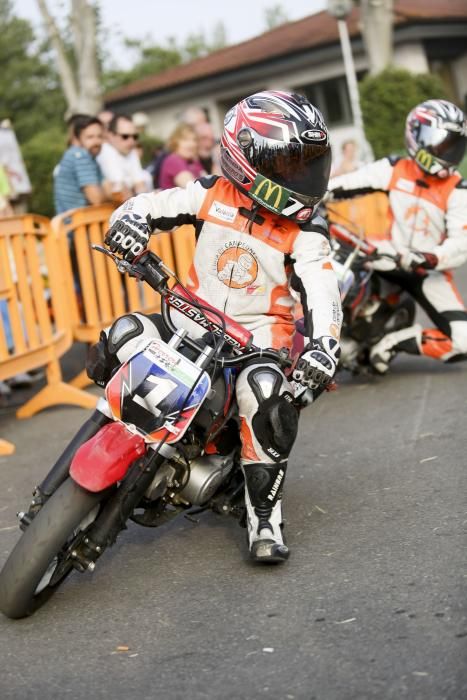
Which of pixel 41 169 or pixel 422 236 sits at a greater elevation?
pixel 41 169

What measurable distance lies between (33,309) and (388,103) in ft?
69.1

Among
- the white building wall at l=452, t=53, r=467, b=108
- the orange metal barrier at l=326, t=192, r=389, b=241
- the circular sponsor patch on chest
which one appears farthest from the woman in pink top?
the white building wall at l=452, t=53, r=467, b=108

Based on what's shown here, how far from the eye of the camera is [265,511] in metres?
4.78

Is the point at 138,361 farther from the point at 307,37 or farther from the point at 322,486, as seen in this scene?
the point at 307,37

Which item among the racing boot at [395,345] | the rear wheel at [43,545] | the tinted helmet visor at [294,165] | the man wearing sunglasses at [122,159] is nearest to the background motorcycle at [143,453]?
the rear wheel at [43,545]

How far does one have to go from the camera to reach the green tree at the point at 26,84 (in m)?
58.7

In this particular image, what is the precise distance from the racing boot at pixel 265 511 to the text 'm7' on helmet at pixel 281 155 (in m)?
1.08

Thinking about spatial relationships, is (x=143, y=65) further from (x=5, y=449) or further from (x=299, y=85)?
(x=5, y=449)

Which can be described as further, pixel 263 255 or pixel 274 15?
pixel 274 15

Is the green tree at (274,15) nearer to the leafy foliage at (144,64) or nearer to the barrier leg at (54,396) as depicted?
the leafy foliage at (144,64)

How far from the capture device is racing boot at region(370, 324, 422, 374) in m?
8.34

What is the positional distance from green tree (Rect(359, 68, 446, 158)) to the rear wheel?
24174mm

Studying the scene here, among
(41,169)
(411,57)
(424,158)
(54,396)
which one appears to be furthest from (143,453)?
(411,57)

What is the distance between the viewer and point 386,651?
12.1 feet
